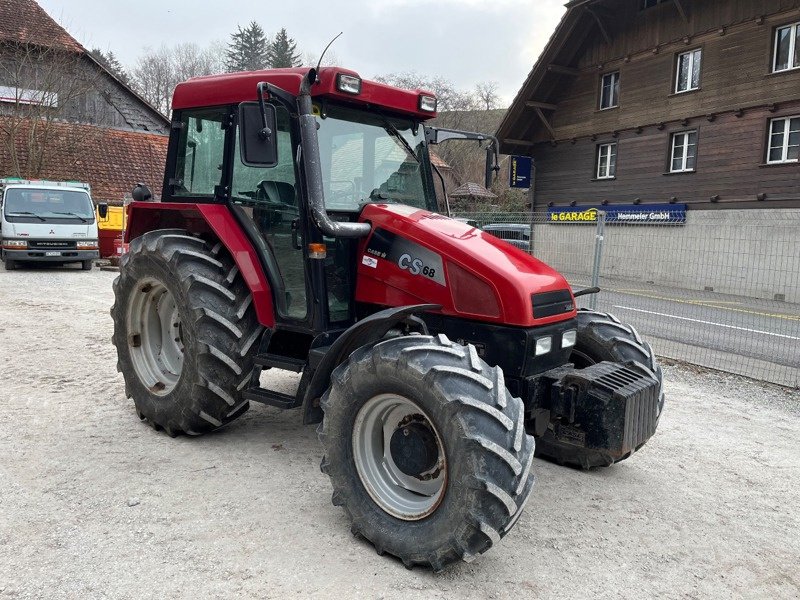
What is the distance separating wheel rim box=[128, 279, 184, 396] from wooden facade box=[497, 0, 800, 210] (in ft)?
55.1

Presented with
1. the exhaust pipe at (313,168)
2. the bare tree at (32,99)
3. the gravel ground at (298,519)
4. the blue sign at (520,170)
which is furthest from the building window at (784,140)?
the bare tree at (32,99)

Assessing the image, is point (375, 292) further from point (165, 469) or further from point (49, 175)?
point (49, 175)

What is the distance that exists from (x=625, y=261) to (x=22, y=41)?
22.9 meters

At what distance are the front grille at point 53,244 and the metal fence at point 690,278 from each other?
34.9 feet

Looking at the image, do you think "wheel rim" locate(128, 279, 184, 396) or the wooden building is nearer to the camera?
"wheel rim" locate(128, 279, 184, 396)

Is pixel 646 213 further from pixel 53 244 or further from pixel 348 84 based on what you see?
pixel 348 84

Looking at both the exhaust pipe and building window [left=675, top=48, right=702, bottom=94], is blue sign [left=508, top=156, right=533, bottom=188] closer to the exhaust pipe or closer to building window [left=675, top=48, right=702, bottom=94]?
building window [left=675, top=48, right=702, bottom=94]

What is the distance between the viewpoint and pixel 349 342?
3.42 meters

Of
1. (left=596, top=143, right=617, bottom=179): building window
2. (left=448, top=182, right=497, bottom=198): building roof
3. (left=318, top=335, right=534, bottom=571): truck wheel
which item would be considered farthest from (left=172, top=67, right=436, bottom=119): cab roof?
(left=448, top=182, right=497, bottom=198): building roof

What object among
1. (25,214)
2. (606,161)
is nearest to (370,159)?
(25,214)

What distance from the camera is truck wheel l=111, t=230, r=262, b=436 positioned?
4.15 meters

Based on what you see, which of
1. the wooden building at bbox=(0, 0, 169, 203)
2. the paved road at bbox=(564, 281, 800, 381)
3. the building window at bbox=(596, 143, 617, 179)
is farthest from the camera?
the wooden building at bbox=(0, 0, 169, 203)

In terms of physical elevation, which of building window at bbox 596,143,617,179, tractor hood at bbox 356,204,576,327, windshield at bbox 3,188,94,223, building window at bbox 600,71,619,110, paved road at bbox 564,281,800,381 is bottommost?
paved road at bbox 564,281,800,381

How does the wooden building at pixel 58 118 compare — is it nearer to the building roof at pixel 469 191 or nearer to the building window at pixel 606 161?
the building roof at pixel 469 191
